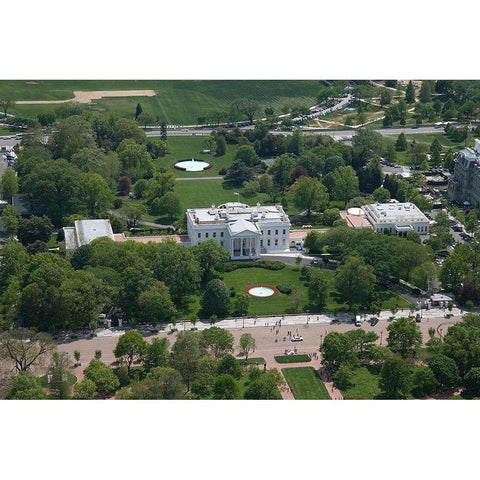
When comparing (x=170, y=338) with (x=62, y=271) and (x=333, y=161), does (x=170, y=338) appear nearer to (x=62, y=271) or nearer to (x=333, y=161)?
(x=62, y=271)

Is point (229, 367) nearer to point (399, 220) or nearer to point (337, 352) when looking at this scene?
point (337, 352)

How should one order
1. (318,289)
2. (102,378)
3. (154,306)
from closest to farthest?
1. (102,378)
2. (154,306)
3. (318,289)

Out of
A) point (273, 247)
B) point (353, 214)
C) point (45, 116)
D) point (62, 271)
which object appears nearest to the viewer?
point (62, 271)

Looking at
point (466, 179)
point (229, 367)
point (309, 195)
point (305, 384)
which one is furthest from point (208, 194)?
point (305, 384)

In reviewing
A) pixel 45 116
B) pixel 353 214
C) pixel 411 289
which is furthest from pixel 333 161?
pixel 45 116

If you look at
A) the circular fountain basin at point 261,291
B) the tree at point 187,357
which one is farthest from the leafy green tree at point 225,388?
the circular fountain basin at point 261,291

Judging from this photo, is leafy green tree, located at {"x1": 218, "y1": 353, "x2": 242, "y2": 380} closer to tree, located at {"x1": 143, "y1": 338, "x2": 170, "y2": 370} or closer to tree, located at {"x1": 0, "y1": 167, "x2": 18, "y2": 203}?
tree, located at {"x1": 143, "y1": 338, "x2": 170, "y2": 370}
